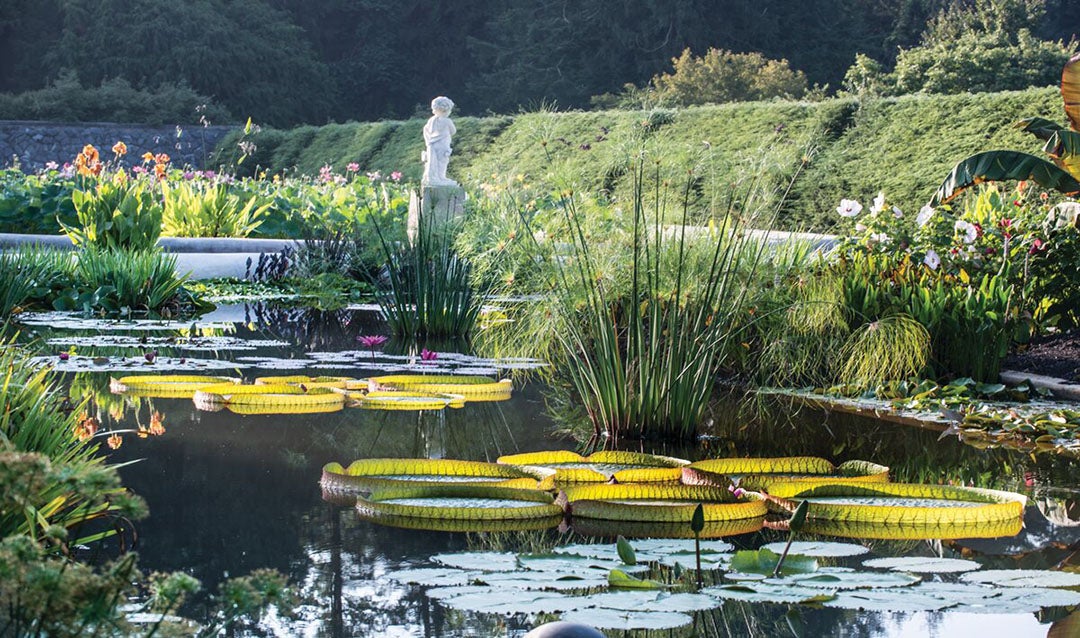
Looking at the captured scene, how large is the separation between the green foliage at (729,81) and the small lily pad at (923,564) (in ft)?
→ 80.4

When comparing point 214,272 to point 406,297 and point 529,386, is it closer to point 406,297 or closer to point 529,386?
point 406,297

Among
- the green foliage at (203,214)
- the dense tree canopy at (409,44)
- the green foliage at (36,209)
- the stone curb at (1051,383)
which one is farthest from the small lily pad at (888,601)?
the dense tree canopy at (409,44)

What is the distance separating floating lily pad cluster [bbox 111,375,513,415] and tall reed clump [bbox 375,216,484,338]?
8.02 feet

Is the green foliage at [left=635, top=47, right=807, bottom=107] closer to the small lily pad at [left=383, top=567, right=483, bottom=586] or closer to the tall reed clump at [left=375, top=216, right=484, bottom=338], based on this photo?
the tall reed clump at [left=375, top=216, right=484, bottom=338]

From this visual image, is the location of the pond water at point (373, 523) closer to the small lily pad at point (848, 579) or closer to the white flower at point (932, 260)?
the small lily pad at point (848, 579)

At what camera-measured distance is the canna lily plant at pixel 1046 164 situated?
855 centimetres

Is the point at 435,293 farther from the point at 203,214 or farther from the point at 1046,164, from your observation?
the point at 203,214

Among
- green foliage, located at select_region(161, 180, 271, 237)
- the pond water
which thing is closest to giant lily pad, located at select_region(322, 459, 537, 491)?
the pond water

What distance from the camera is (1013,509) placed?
176 inches

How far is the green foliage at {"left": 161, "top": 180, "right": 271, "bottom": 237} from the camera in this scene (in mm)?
15734

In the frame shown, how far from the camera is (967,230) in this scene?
8445 mm

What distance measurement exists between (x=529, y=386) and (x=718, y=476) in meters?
3.24

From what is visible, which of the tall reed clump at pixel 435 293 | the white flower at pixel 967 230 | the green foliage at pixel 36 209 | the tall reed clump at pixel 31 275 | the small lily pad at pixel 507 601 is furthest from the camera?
the green foliage at pixel 36 209

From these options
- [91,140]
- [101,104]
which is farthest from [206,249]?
[101,104]
